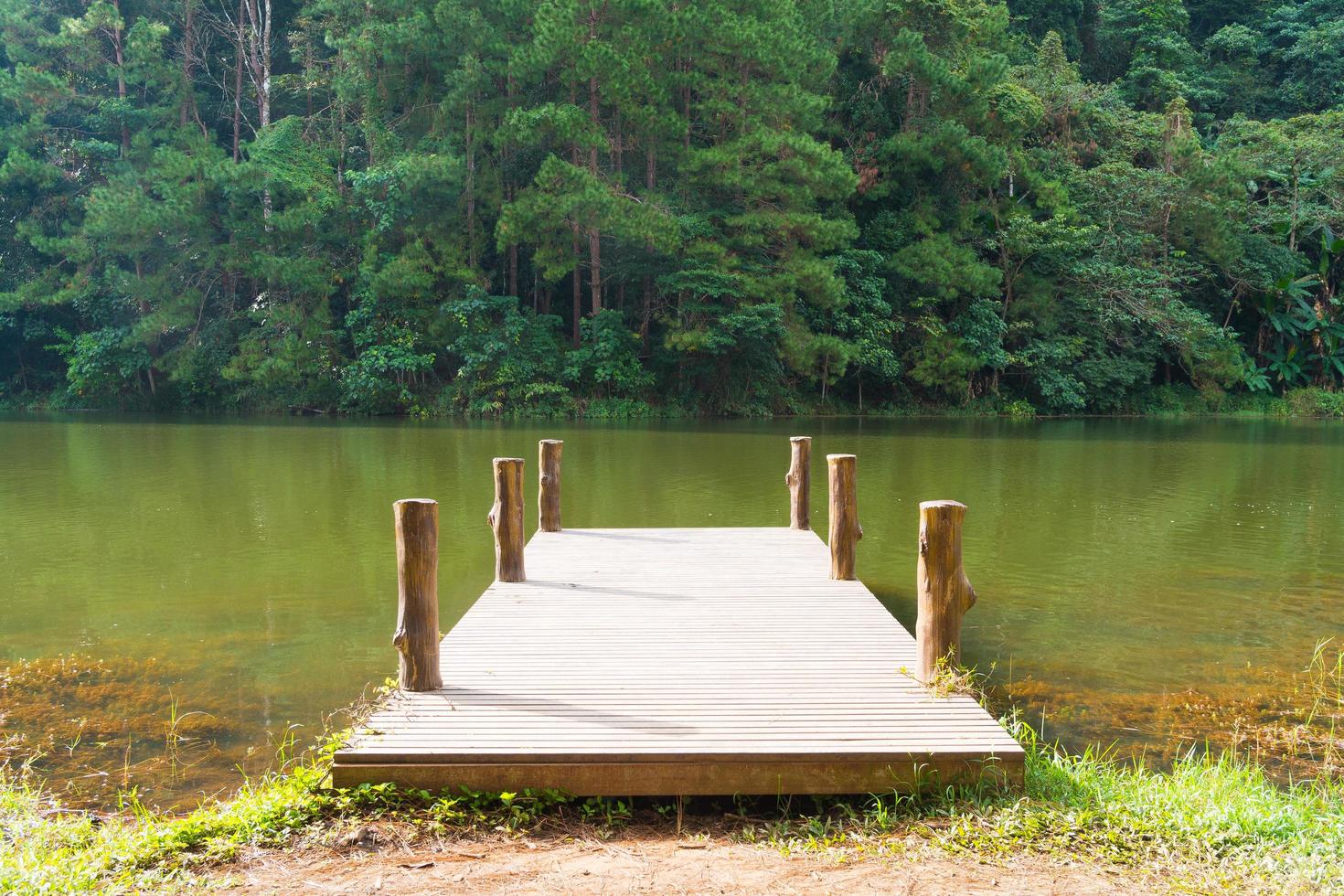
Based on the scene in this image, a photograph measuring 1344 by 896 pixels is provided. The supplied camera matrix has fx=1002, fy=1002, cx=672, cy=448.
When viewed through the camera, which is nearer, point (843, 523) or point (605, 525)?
point (843, 523)

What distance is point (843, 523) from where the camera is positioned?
6148 millimetres

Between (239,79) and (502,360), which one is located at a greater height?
(239,79)

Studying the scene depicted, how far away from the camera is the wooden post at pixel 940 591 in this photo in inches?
157

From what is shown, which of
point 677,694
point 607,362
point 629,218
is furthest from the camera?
point 607,362

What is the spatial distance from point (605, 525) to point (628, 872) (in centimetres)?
656

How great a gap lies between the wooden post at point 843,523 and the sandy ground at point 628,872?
320 cm

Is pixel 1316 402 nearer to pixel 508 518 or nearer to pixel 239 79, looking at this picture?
pixel 508 518

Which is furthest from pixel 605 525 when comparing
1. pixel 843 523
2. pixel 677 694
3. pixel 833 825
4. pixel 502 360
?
pixel 502 360

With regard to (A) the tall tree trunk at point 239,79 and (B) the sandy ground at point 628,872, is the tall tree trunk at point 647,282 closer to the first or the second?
(A) the tall tree trunk at point 239,79

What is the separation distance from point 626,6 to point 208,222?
11765 millimetres

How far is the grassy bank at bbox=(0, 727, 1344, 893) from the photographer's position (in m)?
2.85

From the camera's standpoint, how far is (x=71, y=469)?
13.1 metres

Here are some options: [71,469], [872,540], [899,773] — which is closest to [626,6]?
[71,469]

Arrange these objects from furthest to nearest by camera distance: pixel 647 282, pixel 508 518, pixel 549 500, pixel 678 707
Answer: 1. pixel 647 282
2. pixel 549 500
3. pixel 508 518
4. pixel 678 707
